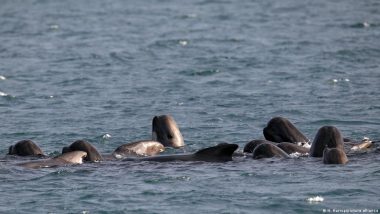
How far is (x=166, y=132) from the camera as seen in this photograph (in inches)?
1019

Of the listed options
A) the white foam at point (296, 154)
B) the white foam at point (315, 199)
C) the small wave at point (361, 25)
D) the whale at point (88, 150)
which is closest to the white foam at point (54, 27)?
the small wave at point (361, 25)

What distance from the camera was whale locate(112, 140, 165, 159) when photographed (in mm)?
23969

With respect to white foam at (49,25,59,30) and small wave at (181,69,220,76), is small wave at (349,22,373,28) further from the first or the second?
white foam at (49,25,59,30)

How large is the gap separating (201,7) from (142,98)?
110 ft

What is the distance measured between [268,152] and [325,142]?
3.90ft

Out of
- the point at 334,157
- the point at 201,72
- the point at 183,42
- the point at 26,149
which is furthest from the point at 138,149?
the point at 183,42

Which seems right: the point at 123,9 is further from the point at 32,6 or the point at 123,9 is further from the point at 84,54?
the point at 84,54

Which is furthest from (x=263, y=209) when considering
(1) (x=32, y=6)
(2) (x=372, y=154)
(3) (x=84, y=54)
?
(1) (x=32, y=6)

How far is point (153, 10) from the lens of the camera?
211 ft

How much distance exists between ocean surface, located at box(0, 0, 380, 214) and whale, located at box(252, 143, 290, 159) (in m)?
0.33

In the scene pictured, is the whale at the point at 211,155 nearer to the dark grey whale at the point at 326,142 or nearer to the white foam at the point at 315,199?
the dark grey whale at the point at 326,142

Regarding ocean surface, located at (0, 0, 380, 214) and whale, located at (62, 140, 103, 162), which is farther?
whale, located at (62, 140, 103, 162)

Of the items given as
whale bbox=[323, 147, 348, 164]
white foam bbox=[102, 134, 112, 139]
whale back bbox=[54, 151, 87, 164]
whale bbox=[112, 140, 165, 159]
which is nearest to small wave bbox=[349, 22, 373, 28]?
white foam bbox=[102, 134, 112, 139]

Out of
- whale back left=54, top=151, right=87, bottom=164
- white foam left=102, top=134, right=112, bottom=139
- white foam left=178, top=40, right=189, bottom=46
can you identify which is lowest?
white foam left=102, top=134, right=112, bottom=139
